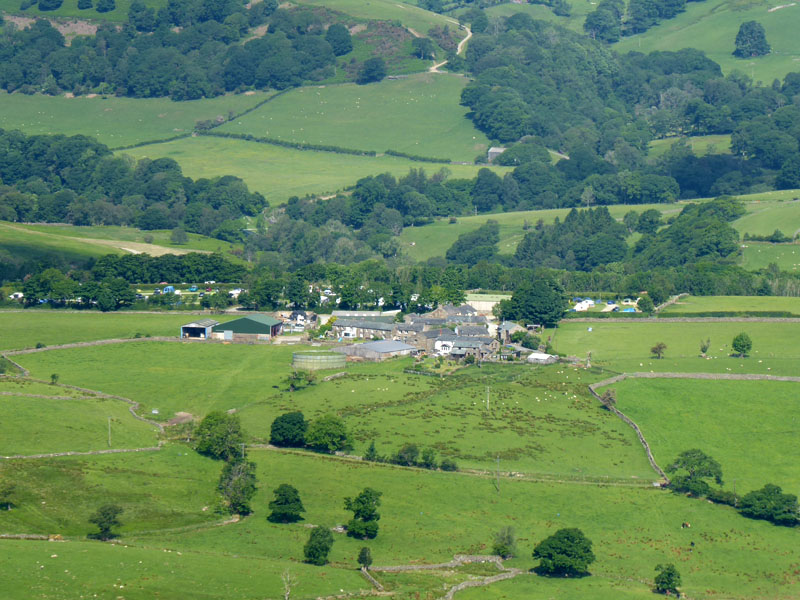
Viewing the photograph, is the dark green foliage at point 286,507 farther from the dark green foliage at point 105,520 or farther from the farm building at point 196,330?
the farm building at point 196,330

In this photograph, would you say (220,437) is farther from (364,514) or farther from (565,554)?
(565,554)

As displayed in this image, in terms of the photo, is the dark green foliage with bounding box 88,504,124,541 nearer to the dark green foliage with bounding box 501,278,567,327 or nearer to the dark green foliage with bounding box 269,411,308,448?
the dark green foliage with bounding box 269,411,308,448

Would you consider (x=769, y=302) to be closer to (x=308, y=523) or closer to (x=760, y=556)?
(x=760, y=556)

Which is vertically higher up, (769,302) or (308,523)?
(769,302)

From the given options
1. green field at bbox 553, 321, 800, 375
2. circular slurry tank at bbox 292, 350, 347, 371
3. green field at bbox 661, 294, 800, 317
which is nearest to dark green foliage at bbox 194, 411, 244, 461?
circular slurry tank at bbox 292, 350, 347, 371

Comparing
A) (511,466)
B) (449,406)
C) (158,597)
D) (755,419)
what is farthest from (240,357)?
(158,597)

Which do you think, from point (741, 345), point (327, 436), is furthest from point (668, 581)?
point (741, 345)
